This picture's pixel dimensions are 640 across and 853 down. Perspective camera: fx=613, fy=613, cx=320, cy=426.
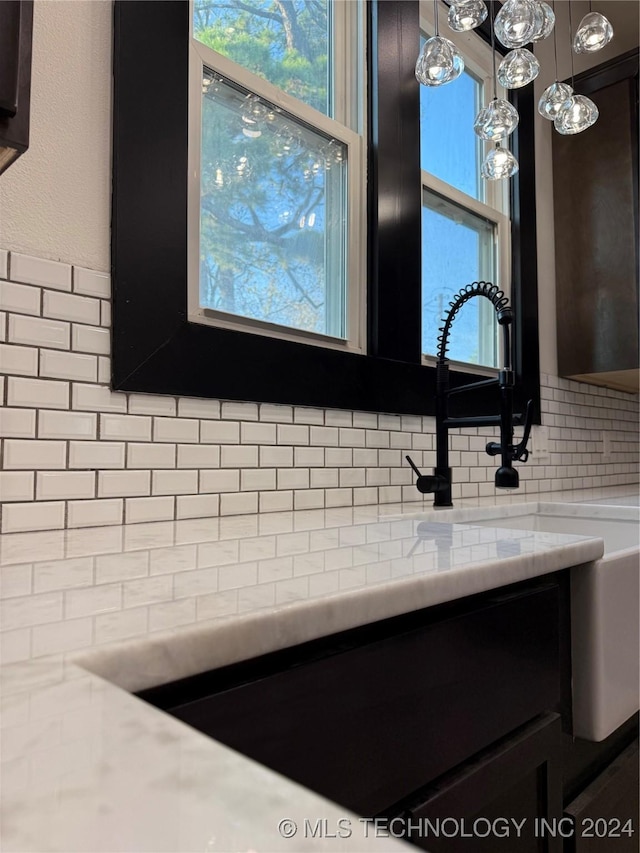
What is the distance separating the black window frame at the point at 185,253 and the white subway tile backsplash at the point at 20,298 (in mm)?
132

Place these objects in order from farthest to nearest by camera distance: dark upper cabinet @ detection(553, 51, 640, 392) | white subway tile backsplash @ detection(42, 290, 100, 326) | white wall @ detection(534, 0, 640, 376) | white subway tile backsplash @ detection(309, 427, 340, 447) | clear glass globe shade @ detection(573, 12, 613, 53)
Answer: white wall @ detection(534, 0, 640, 376)
dark upper cabinet @ detection(553, 51, 640, 392)
white subway tile backsplash @ detection(309, 427, 340, 447)
clear glass globe shade @ detection(573, 12, 613, 53)
white subway tile backsplash @ detection(42, 290, 100, 326)

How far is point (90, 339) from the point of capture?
1031mm

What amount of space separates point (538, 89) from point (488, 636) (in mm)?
2429

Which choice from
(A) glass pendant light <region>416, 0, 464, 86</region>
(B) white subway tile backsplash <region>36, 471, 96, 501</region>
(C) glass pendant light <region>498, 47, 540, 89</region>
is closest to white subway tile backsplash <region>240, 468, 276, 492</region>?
(B) white subway tile backsplash <region>36, 471, 96, 501</region>

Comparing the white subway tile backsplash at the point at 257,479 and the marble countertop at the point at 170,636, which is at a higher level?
the white subway tile backsplash at the point at 257,479

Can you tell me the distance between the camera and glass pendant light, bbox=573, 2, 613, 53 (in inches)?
51.5

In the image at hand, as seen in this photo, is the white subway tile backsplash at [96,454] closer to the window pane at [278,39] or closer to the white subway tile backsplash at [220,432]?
the white subway tile backsplash at [220,432]

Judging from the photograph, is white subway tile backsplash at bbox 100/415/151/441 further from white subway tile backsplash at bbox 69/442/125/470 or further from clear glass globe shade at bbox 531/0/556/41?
clear glass globe shade at bbox 531/0/556/41

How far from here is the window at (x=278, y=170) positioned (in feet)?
4.34

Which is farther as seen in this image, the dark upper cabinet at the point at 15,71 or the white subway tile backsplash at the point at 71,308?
the white subway tile backsplash at the point at 71,308

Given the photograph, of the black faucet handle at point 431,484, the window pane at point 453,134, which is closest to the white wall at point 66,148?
the black faucet handle at point 431,484

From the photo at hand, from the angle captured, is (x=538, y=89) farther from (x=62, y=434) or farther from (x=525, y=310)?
(x=62, y=434)

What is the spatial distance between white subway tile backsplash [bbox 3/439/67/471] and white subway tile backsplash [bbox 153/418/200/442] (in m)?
0.17

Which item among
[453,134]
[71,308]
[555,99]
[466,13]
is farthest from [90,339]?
[453,134]
